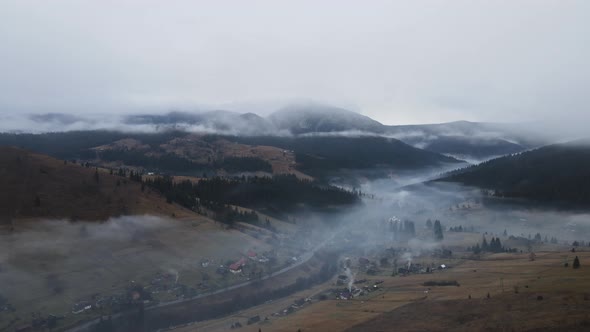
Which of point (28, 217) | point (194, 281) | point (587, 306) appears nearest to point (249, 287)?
point (194, 281)

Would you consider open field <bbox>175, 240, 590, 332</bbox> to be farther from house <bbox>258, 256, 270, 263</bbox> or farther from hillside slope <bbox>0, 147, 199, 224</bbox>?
hillside slope <bbox>0, 147, 199, 224</bbox>

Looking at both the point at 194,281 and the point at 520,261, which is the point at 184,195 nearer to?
the point at 194,281

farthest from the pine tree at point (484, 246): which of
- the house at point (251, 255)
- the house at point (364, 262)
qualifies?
the house at point (251, 255)

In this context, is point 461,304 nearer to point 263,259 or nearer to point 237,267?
Result: point 237,267

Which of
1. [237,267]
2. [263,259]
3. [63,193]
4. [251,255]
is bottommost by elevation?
[263,259]

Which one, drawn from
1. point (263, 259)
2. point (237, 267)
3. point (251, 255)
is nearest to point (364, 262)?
point (263, 259)

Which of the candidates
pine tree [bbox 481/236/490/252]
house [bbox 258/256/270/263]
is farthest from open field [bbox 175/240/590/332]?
pine tree [bbox 481/236/490/252]

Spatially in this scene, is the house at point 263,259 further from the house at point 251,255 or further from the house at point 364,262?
the house at point 364,262

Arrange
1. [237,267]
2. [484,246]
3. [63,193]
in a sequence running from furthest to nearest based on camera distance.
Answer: [484,246], [63,193], [237,267]
